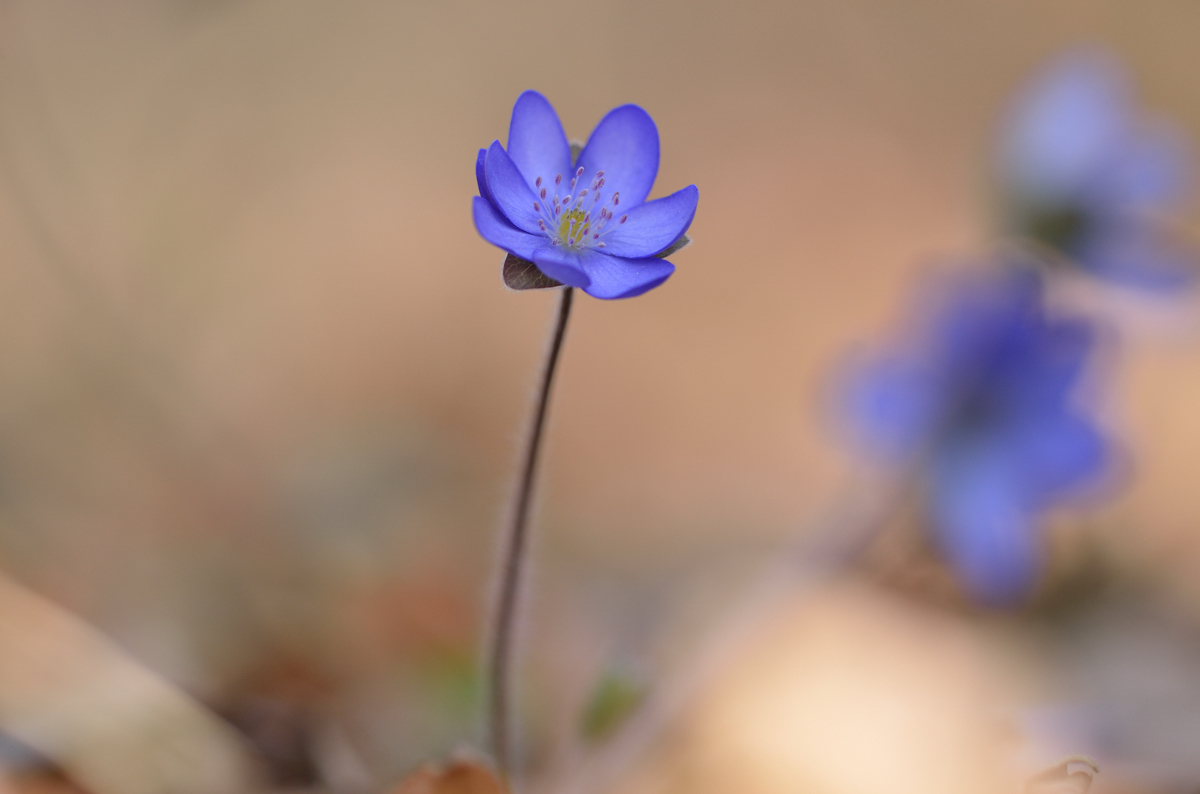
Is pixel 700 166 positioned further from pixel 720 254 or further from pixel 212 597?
pixel 212 597

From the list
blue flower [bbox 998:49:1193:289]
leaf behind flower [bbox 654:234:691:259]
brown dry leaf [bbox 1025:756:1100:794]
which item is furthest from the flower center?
blue flower [bbox 998:49:1193:289]

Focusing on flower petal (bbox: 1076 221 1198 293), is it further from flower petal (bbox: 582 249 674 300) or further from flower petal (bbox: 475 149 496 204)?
flower petal (bbox: 475 149 496 204)

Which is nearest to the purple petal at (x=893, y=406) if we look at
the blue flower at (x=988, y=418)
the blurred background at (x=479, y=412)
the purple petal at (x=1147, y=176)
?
the blue flower at (x=988, y=418)

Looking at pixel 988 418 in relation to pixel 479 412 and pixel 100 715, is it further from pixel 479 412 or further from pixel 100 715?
pixel 100 715

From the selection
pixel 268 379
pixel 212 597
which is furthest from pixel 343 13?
pixel 212 597

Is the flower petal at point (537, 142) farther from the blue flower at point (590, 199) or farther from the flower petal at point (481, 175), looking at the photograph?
the flower petal at point (481, 175)
